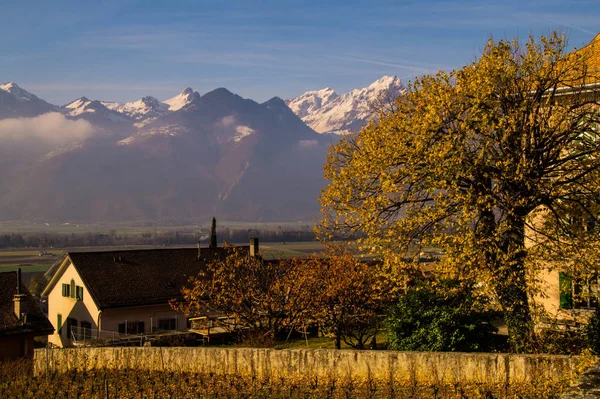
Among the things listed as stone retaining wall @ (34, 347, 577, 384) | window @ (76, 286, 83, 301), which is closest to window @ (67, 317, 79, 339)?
window @ (76, 286, 83, 301)

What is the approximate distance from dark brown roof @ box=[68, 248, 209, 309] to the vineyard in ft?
77.8

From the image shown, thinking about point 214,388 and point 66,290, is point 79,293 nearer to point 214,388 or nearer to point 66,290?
point 66,290

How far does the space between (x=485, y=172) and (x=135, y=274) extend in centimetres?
4207

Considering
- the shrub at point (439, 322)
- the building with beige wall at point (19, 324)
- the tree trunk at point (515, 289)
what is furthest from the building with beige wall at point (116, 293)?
the tree trunk at point (515, 289)

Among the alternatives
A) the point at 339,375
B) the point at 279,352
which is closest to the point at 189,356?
the point at 279,352

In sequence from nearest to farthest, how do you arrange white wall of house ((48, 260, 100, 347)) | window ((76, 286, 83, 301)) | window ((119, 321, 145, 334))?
window ((119, 321, 145, 334)), white wall of house ((48, 260, 100, 347)), window ((76, 286, 83, 301))

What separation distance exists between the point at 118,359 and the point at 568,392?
22401mm

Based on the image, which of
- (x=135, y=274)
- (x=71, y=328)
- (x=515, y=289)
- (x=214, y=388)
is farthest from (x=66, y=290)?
(x=515, y=289)

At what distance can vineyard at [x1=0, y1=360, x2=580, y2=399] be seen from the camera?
62.9 feet

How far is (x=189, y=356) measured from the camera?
26938 mm

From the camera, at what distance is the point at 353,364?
22.3 metres

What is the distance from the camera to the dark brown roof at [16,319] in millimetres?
49750

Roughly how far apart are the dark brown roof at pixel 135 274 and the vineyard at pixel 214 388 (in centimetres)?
2370

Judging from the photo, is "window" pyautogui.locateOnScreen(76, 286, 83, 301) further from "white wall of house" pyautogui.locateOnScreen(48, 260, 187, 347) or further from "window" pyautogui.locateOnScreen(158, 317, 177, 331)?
"window" pyautogui.locateOnScreen(158, 317, 177, 331)
